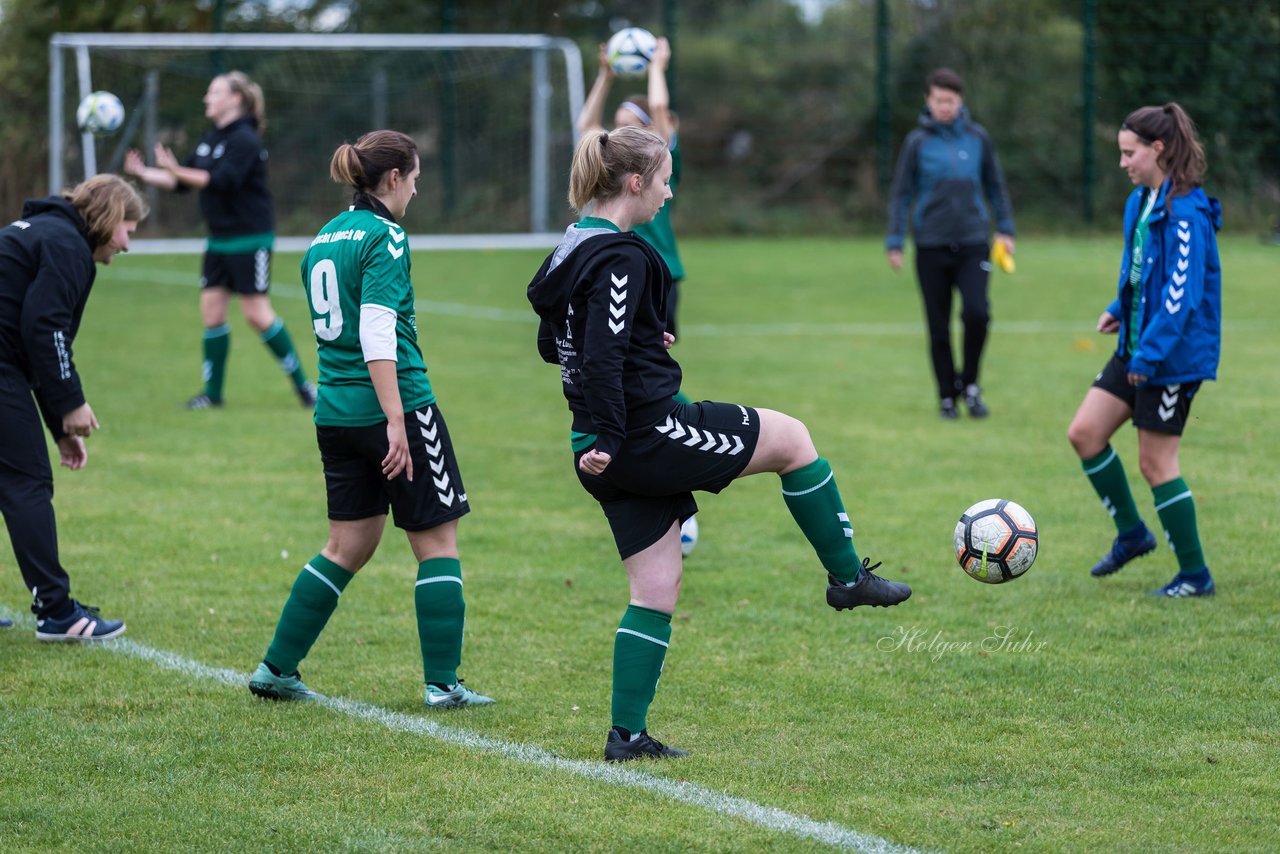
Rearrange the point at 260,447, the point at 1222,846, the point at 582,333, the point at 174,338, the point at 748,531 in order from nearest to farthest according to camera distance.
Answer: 1. the point at 1222,846
2. the point at 582,333
3. the point at 748,531
4. the point at 260,447
5. the point at 174,338

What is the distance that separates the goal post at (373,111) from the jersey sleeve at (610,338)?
15684mm

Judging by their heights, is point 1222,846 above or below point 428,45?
below

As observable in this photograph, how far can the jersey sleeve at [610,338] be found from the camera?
411 centimetres

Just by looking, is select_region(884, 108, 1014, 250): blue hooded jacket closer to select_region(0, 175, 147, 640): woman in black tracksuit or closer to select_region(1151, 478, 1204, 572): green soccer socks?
select_region(1151, 478, 1204, 572): green soccer socks

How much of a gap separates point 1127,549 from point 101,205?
4485 millimetres

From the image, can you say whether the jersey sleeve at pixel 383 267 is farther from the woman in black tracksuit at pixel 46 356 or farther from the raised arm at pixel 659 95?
the raised arm at pixel 659 95

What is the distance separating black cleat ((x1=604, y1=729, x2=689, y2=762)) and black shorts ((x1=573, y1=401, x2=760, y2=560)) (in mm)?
548

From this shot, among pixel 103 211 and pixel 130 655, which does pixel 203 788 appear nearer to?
pixel 130 655

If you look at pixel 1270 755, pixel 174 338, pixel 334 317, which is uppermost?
pixel 334 317

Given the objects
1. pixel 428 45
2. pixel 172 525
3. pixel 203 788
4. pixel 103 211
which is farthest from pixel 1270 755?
pixel 428 45

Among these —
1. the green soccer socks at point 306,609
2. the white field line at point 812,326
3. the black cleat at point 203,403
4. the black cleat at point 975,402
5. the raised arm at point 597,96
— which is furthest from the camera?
the white field line at point 812,326

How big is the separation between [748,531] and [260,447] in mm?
3672

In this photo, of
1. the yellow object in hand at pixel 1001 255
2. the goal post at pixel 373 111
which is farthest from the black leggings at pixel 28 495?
the goal post at pixel 373 111

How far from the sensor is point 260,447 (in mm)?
9750
